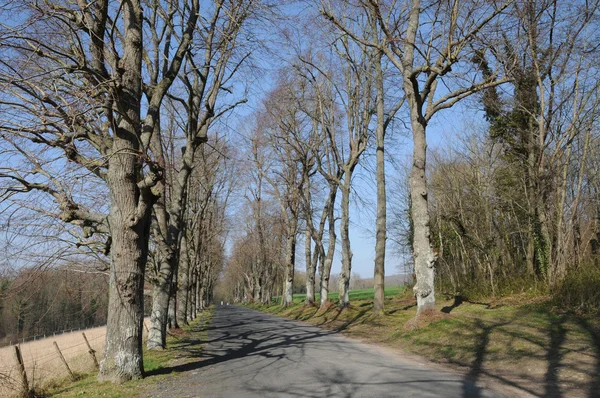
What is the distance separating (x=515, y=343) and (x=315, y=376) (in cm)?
362

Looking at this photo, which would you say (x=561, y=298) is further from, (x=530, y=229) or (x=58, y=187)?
(x=58, y=187)

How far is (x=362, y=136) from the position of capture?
2045 cm

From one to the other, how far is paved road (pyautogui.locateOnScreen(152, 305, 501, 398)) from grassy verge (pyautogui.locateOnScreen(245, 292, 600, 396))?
745 mm

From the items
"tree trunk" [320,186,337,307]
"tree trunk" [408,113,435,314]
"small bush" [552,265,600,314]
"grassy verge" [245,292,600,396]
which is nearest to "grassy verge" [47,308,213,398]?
"grassy verge" [245,292,600,396]

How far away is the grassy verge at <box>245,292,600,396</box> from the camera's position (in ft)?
19.7

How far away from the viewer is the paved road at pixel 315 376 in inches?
231

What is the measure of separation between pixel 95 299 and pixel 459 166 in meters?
24.6

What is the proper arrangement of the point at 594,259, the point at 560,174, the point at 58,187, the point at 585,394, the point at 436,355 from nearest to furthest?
the point at 585,394 < the point at 58,187 < the point at 436,355 < the point at 594,259 < the point at 560,174

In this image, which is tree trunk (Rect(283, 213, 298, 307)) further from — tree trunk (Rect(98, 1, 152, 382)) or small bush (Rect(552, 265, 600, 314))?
tree trunk (Rect(98, 1, 152, 382))

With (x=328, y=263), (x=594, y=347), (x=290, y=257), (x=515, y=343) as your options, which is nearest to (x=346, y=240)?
(x=328, y=263)

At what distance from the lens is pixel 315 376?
23.4 feet

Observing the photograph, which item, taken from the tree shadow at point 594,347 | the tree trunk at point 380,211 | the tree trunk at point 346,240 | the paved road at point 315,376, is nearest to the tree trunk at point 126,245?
the paved road at point 315,376

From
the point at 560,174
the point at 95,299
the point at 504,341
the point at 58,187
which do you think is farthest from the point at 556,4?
the point at 95,299

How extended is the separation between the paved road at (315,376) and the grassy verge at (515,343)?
0.74 meters
